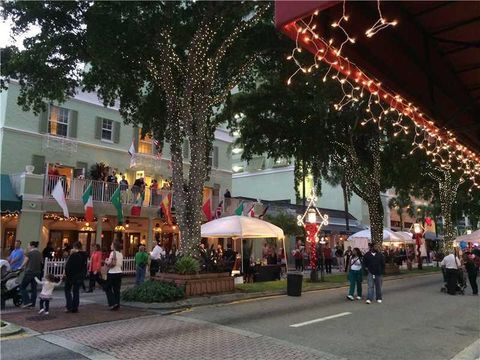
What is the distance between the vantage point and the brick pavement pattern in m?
7.98

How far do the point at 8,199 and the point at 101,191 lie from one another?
4871 millimetres

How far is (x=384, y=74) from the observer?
5.03m

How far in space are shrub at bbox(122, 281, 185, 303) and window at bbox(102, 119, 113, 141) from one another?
15.9m

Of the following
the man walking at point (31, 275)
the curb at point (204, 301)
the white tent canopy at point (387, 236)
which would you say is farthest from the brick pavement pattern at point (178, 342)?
the white tent canopy at point (387, 236)

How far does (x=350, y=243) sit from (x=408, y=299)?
19457 mm

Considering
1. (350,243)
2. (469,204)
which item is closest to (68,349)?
(350,243)

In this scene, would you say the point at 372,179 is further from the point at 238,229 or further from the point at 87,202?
the point at 87,202

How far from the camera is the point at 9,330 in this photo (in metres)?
9.37

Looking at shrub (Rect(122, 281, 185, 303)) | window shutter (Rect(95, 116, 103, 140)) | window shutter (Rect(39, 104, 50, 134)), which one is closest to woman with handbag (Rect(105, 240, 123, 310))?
shrub (Rect(122, 281, 185, 303))

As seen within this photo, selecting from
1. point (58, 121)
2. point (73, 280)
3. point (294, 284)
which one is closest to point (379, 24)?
point (73, 280)

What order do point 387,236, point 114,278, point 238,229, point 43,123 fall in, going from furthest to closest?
point 387,236
point 43,123
point 238,229
point 114,278

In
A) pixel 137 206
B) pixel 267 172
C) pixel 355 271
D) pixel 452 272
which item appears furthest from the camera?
pixel 267 172

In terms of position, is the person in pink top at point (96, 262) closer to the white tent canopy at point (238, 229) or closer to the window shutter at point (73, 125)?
the white tent canopy at point (238, 229)

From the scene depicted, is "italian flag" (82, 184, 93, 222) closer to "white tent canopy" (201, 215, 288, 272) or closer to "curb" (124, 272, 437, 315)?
"white tent canopy" (201, 215, 288, 272)
